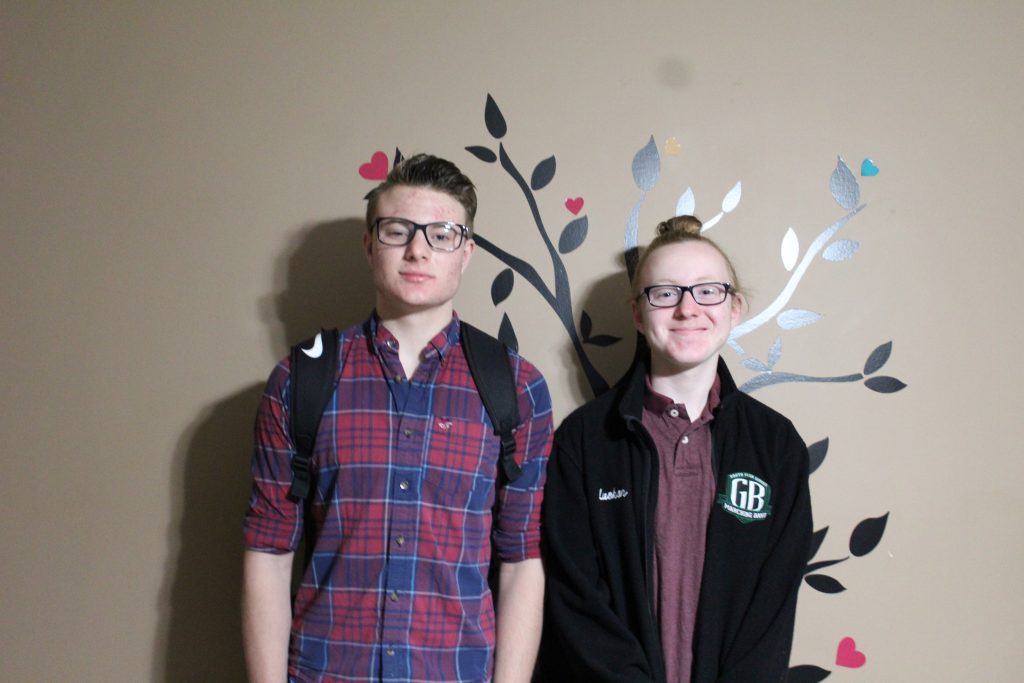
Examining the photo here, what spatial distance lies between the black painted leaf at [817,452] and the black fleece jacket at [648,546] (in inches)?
7.3

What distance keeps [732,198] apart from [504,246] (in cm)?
55

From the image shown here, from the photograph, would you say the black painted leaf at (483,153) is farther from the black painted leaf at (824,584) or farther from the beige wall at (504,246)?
the black painted leaf at (824,584)

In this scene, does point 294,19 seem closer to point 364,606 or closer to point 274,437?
point 274,437

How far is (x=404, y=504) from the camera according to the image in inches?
55.9

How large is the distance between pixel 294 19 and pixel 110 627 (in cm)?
156

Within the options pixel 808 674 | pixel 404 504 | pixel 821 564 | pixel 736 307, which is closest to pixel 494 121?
pixel 736 307

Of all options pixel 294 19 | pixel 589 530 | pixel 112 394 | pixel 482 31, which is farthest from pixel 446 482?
pixel 294 19

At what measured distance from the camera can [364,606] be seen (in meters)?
1.40

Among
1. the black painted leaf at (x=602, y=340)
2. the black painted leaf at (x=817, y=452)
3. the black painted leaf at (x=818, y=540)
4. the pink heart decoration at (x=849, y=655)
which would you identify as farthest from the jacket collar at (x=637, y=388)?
the pink heart decoration at (x=849, y=655)

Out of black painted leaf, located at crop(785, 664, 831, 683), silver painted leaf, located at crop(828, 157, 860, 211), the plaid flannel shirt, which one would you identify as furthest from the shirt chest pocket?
silver painted leaf, located at crop(828, 157, 860, 211)

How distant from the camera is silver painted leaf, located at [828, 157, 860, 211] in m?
1.79

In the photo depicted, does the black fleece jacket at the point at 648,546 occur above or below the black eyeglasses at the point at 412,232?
below

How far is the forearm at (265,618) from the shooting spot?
144 centimetres

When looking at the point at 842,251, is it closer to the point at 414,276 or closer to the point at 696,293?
the point at 696,293
